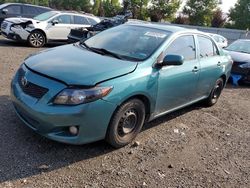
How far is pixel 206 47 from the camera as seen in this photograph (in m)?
5.91

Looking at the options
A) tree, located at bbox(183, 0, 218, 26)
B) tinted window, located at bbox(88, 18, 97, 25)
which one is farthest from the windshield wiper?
tree, located at bbox(183, 0, 218, 26)

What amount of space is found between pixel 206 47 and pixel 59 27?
27.3 ft

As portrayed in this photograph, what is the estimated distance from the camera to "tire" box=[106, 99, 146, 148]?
154 inches

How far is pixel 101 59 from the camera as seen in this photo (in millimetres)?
4250

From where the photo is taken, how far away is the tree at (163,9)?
1485 inches

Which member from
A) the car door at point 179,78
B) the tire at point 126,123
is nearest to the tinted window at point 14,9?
the car door at point 179,78

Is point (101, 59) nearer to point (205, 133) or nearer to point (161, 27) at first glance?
point (161, 27)

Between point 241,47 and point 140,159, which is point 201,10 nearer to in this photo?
point 241,47

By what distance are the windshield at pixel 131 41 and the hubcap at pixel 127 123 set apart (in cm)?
80

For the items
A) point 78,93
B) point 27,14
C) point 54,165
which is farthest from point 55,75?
point 27,14

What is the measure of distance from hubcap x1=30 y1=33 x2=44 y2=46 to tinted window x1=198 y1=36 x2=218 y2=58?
7921mm

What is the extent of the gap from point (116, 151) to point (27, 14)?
1264 centimetres

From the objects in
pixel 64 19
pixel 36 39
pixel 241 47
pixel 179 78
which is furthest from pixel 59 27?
pixel 179 78

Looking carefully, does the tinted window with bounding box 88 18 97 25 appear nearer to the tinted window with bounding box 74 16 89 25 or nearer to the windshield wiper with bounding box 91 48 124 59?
the tinted window with bounding box 74 16 89 25
